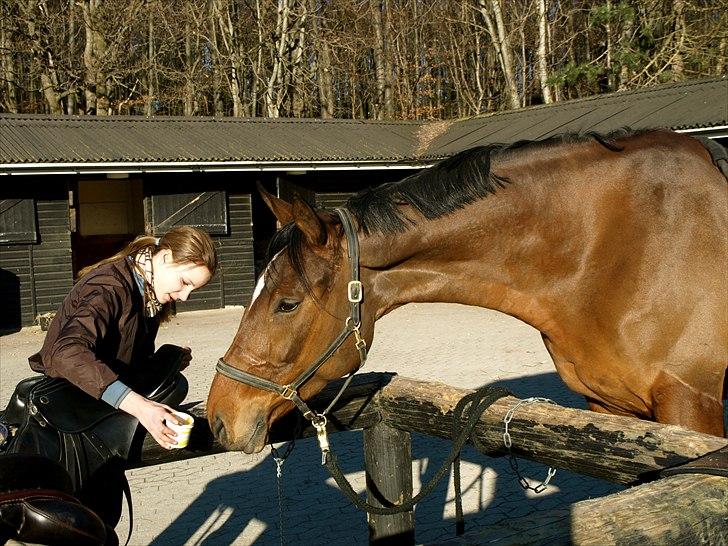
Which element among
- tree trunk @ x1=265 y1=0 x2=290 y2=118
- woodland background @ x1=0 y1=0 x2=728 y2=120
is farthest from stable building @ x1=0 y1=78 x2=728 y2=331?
tree trunk @ x1=265 y1=0 x2=290 y2=118

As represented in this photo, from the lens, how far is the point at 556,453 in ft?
8.15

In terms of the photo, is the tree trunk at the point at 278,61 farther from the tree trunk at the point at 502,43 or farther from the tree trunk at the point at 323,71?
the tree trunk at the point at 502,43

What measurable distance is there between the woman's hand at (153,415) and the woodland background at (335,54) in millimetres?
18125

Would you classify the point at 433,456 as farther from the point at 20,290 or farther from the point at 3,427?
the point at 20,290

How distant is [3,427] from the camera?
2332 mm

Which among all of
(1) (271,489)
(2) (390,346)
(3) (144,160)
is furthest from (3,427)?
(3) (144,160)

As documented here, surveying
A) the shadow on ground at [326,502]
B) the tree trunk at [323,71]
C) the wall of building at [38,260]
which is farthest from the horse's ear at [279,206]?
the tree trunk at [323,71]

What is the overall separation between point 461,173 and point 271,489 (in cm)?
324

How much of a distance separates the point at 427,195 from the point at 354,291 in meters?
0.44

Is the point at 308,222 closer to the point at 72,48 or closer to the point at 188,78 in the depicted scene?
the point at 72,48

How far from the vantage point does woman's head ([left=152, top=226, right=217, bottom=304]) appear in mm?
2662

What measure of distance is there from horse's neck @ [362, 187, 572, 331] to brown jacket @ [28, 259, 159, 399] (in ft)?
2.88

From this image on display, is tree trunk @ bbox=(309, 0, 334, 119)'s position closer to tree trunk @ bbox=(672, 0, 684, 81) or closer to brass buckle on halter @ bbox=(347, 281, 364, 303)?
tree trunk @ bbox=(672, 0, 684, 81)

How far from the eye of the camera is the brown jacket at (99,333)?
7.48 ft
